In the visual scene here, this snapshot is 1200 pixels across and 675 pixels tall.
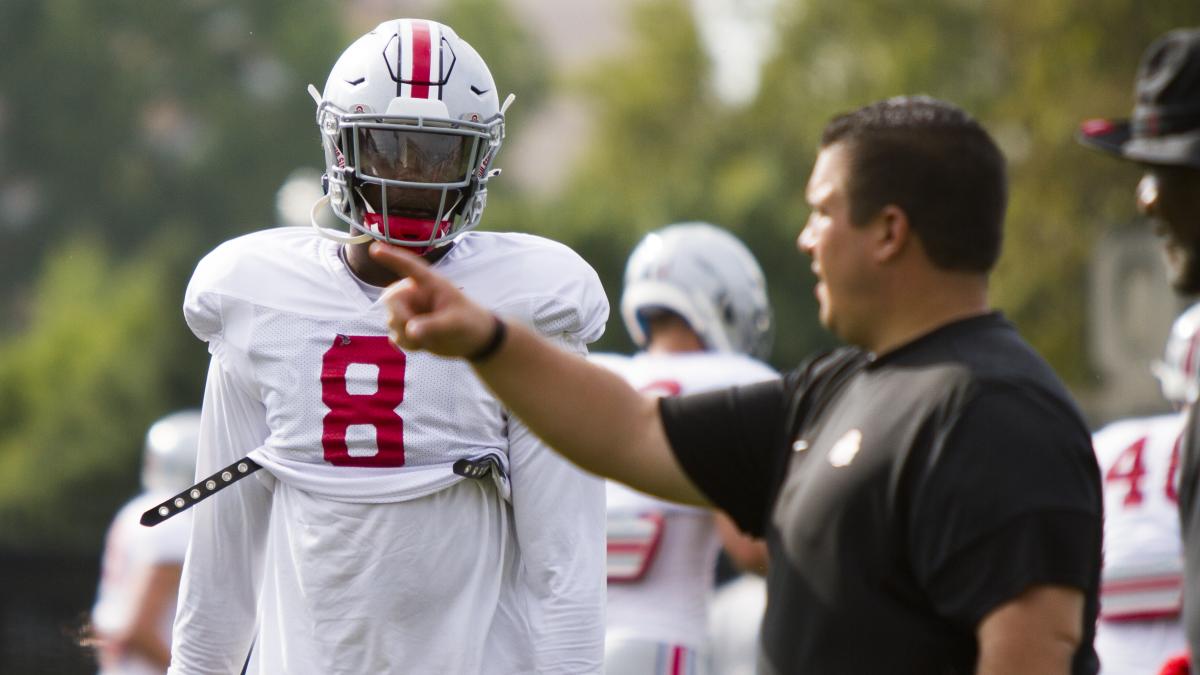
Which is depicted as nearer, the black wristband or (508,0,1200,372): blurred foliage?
the black wristband

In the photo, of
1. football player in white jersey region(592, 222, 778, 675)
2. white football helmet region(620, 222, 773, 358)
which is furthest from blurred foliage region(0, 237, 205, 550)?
football player in white jersey region(592, 222, 778, 675)

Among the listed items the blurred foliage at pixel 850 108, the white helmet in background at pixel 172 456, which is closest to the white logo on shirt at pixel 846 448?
the white helmet in background at pixel 172 456

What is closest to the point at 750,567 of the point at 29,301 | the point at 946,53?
the point at 946,53

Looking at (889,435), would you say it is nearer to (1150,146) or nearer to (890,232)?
(890,232)

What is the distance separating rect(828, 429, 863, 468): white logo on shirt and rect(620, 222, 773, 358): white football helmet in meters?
2.82

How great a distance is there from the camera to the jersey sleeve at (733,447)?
2914 millimetres

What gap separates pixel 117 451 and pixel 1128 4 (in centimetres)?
1250

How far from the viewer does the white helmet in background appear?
22.9 ft

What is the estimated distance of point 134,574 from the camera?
649 cm

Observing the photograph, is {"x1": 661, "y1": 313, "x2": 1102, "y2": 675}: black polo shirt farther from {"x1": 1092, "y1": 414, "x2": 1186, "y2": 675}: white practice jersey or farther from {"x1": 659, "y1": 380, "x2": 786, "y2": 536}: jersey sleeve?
{"x1": 1092, "y1": 414, "x2": 1186, "y2": 675}: white practice jersey

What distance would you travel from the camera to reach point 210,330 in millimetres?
3498

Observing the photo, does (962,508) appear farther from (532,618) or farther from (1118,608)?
(1118,608)

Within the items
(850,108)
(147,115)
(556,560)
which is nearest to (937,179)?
(556,560)

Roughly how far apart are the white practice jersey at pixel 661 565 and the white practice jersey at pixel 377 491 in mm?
1469
